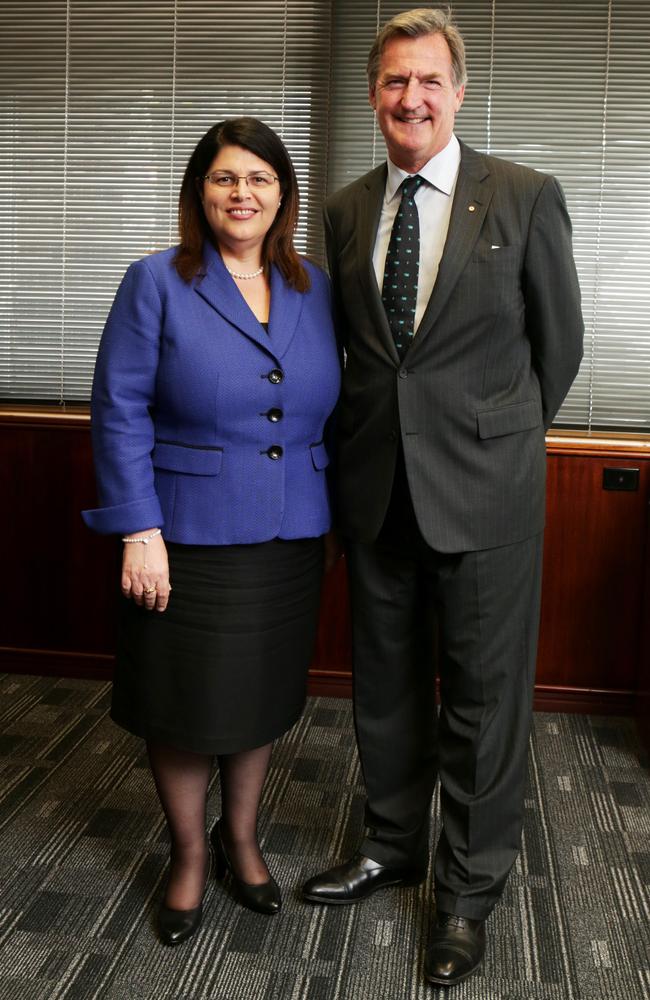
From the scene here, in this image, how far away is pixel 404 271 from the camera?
199cm

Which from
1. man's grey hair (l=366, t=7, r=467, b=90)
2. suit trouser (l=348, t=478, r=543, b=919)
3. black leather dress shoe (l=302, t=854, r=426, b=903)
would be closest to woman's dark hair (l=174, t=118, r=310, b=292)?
man's grey hair (l=366, t=7, r=467, b=90)

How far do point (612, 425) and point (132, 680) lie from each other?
82.3 inches

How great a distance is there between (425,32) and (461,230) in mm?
352

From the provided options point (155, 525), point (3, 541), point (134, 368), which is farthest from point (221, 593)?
point (3, 541)

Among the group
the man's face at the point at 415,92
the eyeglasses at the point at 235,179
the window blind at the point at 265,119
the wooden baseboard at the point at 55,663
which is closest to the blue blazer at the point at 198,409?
the eyeglasses at the point at 235,179

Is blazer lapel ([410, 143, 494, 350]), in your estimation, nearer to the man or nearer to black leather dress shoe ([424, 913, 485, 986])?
the man

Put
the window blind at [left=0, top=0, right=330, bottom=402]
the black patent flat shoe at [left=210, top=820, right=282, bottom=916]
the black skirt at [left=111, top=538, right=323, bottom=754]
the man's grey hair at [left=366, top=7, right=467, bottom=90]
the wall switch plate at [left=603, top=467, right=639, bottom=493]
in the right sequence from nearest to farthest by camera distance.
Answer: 1. the man's grey hair at [left=366, top=7, right=467, bottom=90]
2. the black skirt at [left=111, top=538, right=323, bottom=754]
3. the black patent flat shoe at [left=210, top=820, right=282, bottom=916]
4. the wall switch plate at [left=603, top=467, right=639, bottom=493]
5. the window blind at [left=0, top=0, right=330, bottom=402]

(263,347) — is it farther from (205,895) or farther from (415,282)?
(205,895)

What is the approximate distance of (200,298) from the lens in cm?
194

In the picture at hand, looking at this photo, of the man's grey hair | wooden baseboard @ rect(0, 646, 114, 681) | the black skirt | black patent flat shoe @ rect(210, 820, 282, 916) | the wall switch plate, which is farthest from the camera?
wooden baseboard @ rect(0, 646, 114, 681)

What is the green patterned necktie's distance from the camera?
1983 mm

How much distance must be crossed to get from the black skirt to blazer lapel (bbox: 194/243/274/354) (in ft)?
1.30

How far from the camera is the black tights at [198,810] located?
81.4 inches

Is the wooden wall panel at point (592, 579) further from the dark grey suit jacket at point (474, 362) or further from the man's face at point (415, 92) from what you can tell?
the man's face at point (415, 92)
